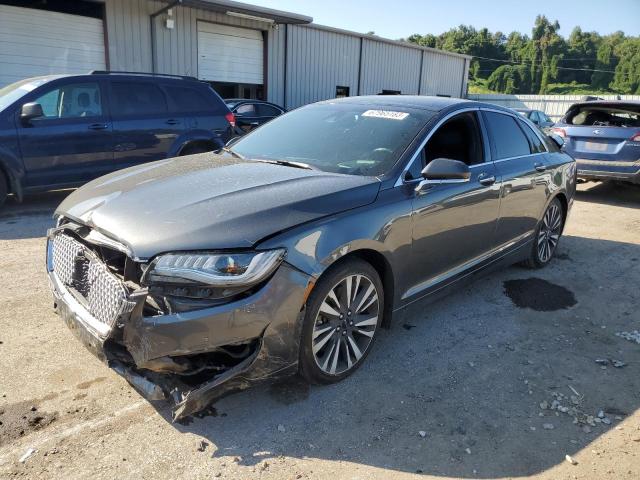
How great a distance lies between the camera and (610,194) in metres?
10.5

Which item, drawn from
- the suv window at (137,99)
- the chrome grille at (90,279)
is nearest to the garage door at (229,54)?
the suv window at (137,99)

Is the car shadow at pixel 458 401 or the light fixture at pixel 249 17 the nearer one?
the car shadow at pixel 458 401

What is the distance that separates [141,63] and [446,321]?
41.9 feet

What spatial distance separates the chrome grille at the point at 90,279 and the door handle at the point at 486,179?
2.81 meters

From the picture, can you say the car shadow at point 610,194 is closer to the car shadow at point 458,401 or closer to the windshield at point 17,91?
the car shadow at point 458,401

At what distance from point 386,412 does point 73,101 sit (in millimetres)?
6438

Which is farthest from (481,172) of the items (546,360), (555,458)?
(555,458)

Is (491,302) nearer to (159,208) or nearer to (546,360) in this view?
(546,360)

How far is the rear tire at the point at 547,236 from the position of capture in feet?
17.6

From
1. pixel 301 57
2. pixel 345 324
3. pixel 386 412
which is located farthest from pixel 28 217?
pixel 301 57

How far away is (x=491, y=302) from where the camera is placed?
464cm

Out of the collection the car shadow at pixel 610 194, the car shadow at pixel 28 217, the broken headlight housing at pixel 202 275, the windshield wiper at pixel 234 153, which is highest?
the windshield wiper at pixel 234 153

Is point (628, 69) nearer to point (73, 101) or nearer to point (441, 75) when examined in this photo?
point (441, 75)

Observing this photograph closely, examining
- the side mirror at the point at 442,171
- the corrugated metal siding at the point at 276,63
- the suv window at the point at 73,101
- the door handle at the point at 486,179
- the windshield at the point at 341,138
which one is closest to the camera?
the side mirror at the point at 442,171
